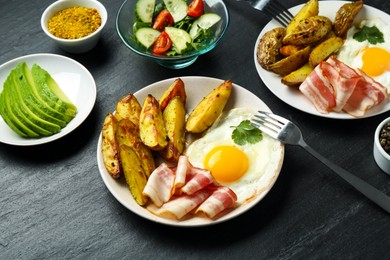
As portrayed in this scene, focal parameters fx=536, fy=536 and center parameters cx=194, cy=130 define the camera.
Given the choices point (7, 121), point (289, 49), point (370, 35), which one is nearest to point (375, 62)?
point (370, 35)

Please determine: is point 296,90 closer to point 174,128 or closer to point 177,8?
point 174,128

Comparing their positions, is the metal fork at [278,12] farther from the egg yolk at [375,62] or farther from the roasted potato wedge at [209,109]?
the roasted potato wedge at [209,109]

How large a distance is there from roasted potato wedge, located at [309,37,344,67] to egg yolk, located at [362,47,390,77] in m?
0.15

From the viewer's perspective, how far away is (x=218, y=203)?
2082 millimetres

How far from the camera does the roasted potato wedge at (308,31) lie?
2.60 metres

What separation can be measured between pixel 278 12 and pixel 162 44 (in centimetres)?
65

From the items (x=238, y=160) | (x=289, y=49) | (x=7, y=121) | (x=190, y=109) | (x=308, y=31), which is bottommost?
(x=7, y=121)

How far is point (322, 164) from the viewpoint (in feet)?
7.82

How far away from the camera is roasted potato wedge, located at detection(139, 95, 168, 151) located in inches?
90.0

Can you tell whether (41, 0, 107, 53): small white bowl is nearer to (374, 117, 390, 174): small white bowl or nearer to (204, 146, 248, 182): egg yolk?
(204, 146, 248, 182): egg yolk

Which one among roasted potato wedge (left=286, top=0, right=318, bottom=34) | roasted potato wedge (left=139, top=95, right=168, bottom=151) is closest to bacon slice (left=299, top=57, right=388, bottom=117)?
roasted potato wedge (left=286, top=0, right=318, bottom=34)

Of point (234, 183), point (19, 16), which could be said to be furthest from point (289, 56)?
point (19, 16)

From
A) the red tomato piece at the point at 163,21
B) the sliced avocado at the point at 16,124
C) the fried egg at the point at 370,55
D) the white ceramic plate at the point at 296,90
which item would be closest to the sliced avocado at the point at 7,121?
the sliced avocado at the point at 16,124

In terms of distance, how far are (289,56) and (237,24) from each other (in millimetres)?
564
